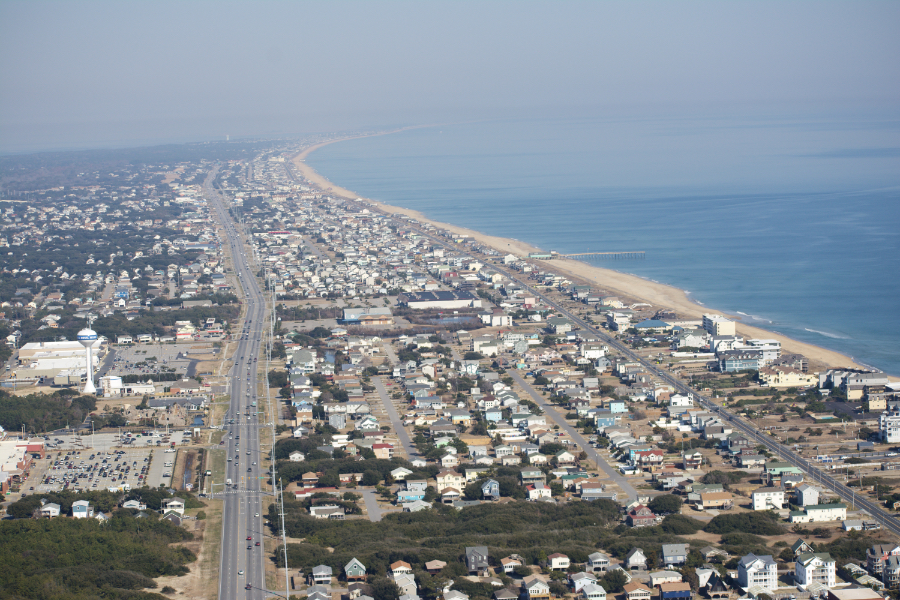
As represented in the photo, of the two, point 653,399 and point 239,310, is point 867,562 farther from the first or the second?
point 239,310

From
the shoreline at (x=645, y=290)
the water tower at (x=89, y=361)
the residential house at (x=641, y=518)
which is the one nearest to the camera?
the residential house at (x=641, y=518)

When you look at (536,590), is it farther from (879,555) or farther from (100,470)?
(100,470)

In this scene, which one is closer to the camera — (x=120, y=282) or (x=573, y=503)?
(x=573, y=503)

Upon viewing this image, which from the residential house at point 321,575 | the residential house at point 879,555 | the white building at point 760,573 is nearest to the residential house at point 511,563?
the residential house at point 321,575

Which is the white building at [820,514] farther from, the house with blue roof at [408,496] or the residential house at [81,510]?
the residential house at [81,510]

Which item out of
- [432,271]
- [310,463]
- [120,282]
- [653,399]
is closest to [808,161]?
[432,271]

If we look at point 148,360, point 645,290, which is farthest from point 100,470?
point 645,290

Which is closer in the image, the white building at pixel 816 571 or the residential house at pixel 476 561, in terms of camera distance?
the white building at pixel 816 571

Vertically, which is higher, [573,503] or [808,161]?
[808,161]
